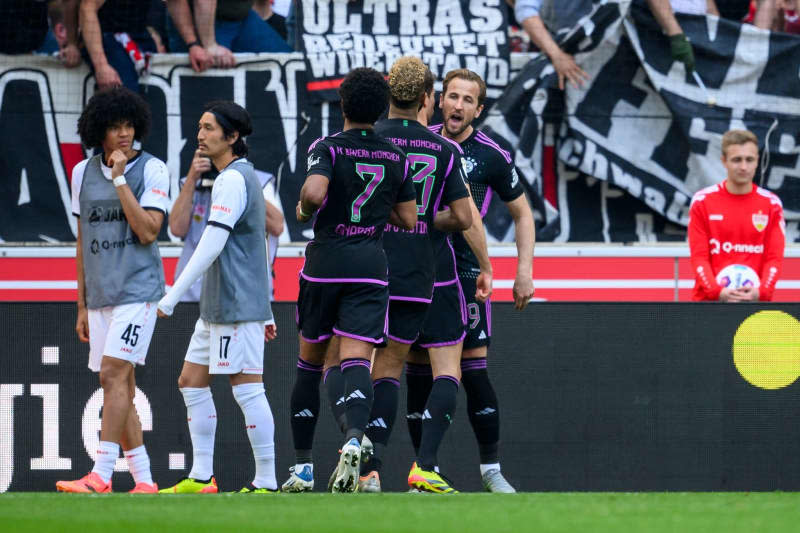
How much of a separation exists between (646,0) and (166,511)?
21.0 feet

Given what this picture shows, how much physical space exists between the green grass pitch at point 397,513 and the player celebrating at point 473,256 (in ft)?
3.03

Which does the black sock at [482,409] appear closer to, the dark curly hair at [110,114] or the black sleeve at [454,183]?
the black sleeve at [454,183]

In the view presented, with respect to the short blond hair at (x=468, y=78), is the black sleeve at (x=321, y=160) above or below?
below

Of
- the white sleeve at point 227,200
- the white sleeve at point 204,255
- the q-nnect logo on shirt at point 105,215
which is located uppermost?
the white sleeve at point 227,200

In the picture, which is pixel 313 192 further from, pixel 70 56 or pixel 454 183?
pixel 70 56

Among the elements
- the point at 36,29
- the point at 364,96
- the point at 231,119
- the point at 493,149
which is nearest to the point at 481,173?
the point at 493,149

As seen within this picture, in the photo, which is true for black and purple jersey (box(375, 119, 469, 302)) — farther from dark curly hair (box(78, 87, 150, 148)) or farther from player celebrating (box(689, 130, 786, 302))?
player celebrating (box(689, 130, 786, 302))

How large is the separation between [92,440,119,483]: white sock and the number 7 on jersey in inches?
71.8

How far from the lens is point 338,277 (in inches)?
227

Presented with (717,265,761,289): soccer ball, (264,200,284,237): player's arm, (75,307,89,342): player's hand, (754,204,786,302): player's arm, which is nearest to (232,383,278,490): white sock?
(75,307,89,342): player's hand

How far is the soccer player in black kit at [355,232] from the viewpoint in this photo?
5758 mm

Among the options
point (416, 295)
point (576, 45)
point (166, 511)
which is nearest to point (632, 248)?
point (576, 45)

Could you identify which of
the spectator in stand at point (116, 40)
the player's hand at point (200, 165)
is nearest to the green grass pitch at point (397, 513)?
the player's hand at point (200, 165)

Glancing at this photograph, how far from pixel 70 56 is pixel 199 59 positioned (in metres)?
0.92
